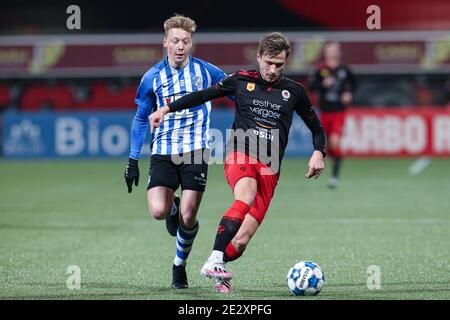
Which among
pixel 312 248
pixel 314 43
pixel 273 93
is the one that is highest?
pixel 314 43

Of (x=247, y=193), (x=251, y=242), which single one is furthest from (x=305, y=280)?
(x=251, y=242)

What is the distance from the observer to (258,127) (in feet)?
24.6

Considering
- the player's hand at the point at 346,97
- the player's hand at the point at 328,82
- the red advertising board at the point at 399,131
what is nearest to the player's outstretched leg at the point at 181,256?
the player's hand at the point at 346,97

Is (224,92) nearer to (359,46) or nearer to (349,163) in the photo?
(349,163)

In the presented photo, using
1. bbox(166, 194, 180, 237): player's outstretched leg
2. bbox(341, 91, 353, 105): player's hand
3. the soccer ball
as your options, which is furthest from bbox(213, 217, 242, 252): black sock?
bbox(341, 91, 353, 105): player's hand

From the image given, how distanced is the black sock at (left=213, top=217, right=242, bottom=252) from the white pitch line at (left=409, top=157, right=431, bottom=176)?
1148 centimetres

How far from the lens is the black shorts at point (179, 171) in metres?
7.80

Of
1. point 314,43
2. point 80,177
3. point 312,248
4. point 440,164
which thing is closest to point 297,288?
point 312,248

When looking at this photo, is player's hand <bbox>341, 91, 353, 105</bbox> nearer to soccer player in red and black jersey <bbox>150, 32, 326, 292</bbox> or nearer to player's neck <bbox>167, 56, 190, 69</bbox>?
player's neck <bbox>167, 56, 190, 69</bbox>

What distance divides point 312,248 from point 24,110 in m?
15.6

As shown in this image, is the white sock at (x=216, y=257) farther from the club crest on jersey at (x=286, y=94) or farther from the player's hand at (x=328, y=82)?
the player's hand at (x=328, y=82)
